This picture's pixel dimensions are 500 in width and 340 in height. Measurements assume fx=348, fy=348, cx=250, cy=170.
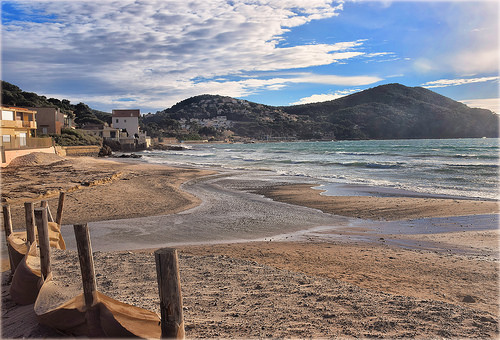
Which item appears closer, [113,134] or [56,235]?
[56,235]

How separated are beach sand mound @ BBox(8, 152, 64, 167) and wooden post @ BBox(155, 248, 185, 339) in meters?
26.1

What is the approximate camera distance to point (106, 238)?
9695mm

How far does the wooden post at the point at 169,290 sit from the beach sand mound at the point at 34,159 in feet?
85.5

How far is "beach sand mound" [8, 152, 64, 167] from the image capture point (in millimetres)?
25062

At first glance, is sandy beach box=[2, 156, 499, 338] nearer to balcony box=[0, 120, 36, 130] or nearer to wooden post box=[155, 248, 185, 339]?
wooden post box=[155, 248, 185, 339]

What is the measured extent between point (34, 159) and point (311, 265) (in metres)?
26.7

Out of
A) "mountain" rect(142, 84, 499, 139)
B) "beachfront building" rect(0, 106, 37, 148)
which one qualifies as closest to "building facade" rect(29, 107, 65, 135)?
"beachfront building" rect(0, 106, 37, 148)

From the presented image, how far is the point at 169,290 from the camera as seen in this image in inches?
127

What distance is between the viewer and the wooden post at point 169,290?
3.19 m

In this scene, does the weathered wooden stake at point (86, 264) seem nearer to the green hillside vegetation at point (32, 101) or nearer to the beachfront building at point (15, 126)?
the beachfront building at point (15, 126)

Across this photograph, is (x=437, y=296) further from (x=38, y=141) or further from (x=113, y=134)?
(x=113, y=134)

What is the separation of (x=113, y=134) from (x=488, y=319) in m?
73.0

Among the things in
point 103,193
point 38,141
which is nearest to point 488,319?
point 103,193

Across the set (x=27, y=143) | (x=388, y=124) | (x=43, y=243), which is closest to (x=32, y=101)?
(x=27, y=143)
